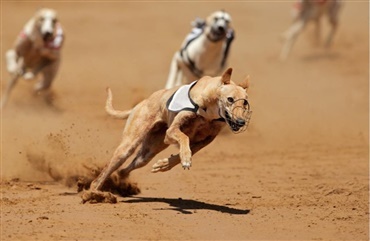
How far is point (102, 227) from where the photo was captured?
296 inches

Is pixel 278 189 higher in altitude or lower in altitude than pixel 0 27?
lower

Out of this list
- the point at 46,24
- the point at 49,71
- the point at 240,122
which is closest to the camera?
the point at 240,122

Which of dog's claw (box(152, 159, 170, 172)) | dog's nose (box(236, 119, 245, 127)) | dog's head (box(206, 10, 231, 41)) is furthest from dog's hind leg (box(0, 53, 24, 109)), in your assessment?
dog's nose (box(236, 119, 245, 127))

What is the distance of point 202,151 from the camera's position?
12.2 meters

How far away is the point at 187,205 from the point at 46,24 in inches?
251

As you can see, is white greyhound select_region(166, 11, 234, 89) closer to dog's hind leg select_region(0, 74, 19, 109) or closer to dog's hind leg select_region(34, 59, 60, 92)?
dog's hind leg select_region(34, 59, 60, 92)

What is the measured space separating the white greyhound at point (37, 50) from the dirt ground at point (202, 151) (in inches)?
19.5

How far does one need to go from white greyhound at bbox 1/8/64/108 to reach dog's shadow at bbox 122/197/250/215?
5.95m

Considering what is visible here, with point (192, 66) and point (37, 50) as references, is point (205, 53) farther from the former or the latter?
point (37, 50)

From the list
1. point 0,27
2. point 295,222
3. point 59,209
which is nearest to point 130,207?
point 59,209

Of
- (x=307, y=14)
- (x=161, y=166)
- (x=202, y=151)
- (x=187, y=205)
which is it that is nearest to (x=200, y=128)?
(x=161, y=166)

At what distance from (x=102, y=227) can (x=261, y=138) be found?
6075 millimetres

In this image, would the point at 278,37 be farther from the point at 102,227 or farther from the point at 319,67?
the point at 102,227

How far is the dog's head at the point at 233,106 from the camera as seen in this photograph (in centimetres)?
791
